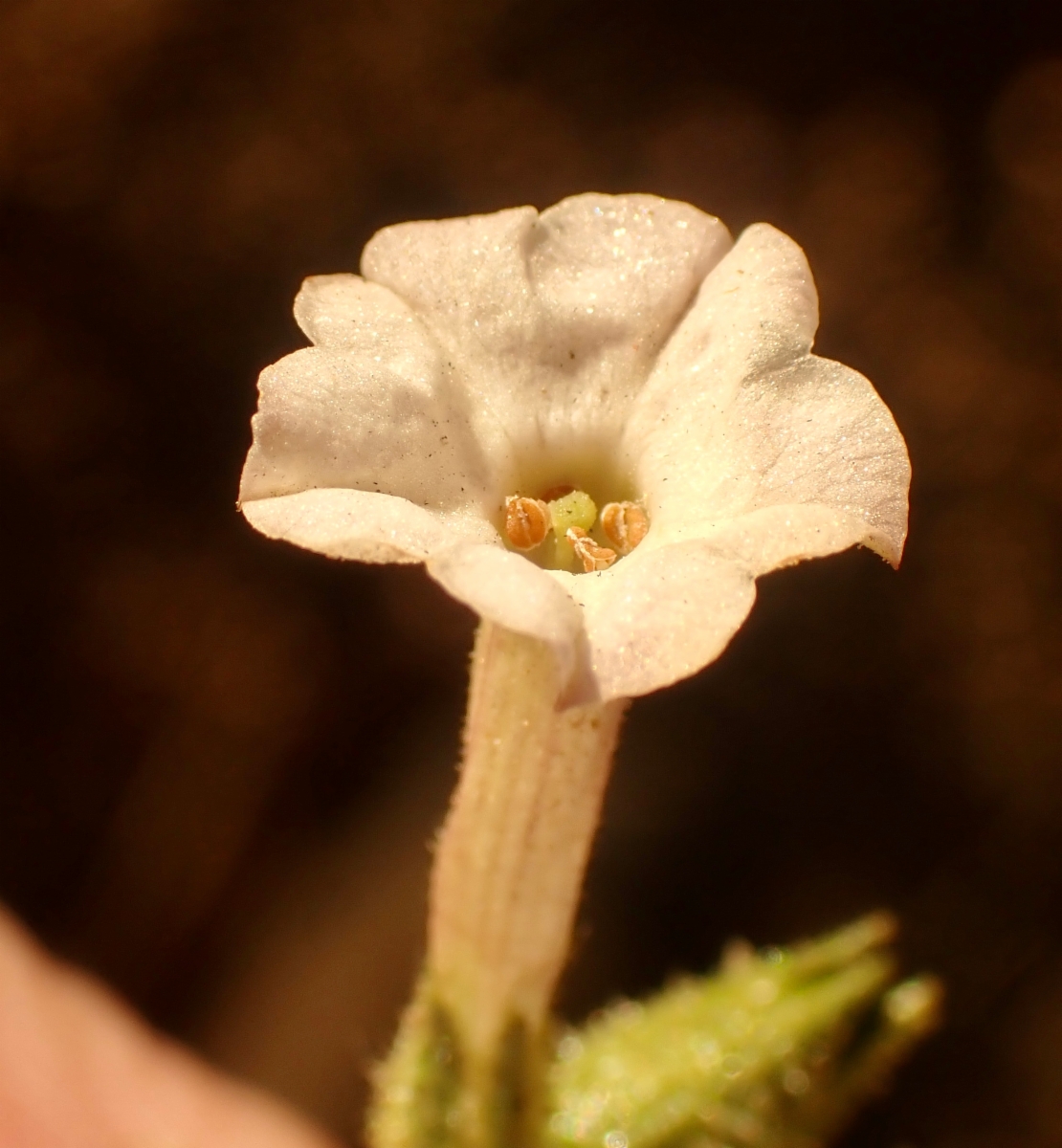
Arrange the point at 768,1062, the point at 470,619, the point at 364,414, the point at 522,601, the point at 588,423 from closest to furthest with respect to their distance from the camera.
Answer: the point at 522,601
the point at 364,414
the point at 588,423
the point at 768,1062
the point at 470,619

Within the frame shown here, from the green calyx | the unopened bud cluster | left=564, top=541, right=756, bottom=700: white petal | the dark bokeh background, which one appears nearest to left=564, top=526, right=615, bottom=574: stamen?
the unopened bud cluster

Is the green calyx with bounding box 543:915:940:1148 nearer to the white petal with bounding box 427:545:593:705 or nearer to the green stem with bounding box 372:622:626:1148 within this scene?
the green stem with bounding box 372:622:626:1148

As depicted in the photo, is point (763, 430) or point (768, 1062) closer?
point (763, 430)

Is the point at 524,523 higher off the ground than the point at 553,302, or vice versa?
the point at 553,302

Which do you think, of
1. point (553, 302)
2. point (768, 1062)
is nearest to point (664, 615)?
point (553, 302)

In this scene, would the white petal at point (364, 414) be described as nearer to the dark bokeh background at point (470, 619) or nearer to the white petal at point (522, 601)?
the white petal at point (522, 601)

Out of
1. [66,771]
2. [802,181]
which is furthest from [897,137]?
[66,771]

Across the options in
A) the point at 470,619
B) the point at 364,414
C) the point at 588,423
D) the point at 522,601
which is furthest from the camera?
the point at 470,619

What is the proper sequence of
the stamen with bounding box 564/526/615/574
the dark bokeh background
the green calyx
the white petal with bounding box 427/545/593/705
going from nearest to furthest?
the white petal with bounding box 427/545/593/705, the stamen with bounding box 564/526/615/574, the green calyx, the dark bokeh background

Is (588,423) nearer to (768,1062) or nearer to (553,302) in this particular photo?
(553,302)

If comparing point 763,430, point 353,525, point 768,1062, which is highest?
point 763,430
